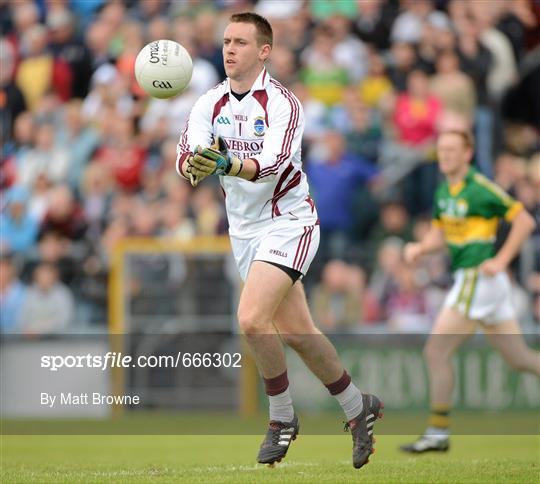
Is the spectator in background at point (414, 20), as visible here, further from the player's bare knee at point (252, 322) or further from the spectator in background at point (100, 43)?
the player's bare knee at point (252, 322)

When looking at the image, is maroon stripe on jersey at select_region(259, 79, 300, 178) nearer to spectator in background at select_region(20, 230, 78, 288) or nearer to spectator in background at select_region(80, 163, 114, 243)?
spectator in background at select_region(20, 230, 78, 288)

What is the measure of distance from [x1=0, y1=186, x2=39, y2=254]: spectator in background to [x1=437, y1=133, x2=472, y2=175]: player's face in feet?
23.9

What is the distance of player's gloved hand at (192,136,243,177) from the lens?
7969 millimetres

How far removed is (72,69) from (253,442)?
28.3 feet

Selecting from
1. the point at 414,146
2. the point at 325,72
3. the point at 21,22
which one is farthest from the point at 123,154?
the point at 414,146

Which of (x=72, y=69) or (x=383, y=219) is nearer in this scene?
(x=383, y=219)

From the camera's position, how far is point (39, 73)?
19391 millimetres

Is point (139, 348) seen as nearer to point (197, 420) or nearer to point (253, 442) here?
point (197, 420)

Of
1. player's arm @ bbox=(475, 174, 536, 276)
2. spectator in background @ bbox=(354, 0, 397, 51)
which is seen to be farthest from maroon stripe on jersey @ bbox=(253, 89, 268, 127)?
spectator in background @ bbox=(354, 0, 397, 51)

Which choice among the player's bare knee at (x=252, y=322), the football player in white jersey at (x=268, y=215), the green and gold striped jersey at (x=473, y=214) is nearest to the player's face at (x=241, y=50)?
the football player in white jersey at (x=268, y=215)

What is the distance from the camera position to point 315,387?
16062 millimetres

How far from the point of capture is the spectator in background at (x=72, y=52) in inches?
758

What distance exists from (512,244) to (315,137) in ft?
20.6

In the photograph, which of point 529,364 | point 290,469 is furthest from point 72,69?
point 290,469
